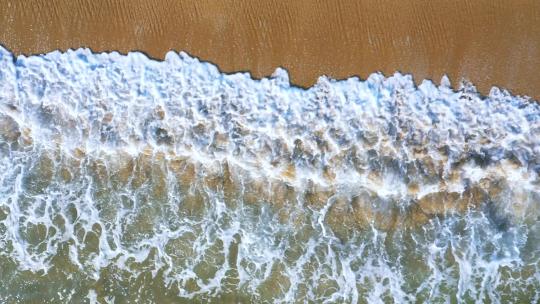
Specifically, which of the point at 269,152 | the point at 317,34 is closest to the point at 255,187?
the point at 269,152

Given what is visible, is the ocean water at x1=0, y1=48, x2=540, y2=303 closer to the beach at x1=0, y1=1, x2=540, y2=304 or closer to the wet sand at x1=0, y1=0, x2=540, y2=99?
the beach at x1=0, y1=1, x2=540, y2=304

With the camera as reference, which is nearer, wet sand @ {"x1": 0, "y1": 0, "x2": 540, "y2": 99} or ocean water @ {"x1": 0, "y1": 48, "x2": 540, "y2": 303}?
wet sand @ {"x1": 0, "y1": 0, "x2": 540, "y2": 99}

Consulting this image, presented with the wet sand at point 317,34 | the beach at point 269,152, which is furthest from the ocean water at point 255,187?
the wet sand at point 317,34

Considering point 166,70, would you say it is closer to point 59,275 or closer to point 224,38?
point 224,38

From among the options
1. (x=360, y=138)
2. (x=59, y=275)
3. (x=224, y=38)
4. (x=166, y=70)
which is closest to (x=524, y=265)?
(x=360, y=138)

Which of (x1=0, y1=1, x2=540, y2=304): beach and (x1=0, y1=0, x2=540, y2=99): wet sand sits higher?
(x1=0, y1=0, x2=540, y2=99): wet sand

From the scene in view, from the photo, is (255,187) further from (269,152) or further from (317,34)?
(317,34)

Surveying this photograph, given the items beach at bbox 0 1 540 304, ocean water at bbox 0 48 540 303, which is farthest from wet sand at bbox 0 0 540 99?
ocean water at bbox 0 48 540 303

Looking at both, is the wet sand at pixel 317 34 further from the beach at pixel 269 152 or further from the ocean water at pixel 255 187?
the ocean water at pixel 255 187
